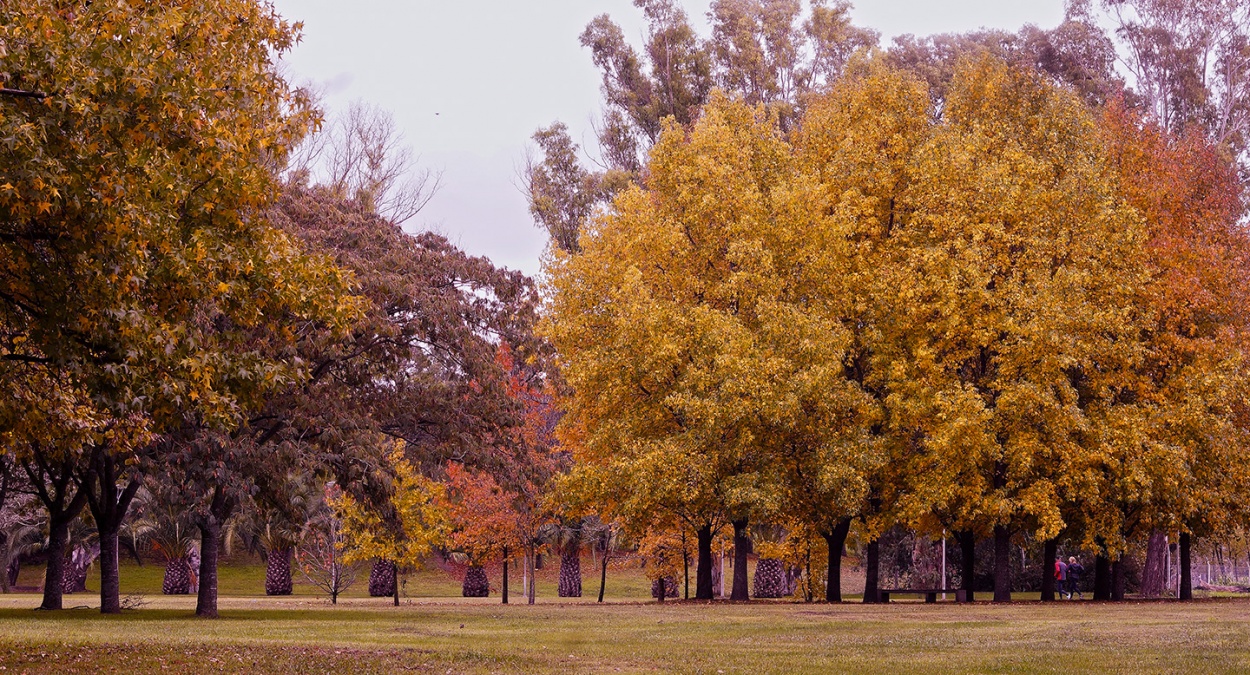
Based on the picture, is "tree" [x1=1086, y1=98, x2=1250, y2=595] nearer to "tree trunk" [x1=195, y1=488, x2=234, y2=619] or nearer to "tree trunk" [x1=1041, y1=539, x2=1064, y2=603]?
"tree trunk" [x1=1041, y1=539, x2=1064, y2=603]

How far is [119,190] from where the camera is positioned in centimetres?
1282

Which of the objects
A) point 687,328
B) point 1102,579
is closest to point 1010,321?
point 687,328

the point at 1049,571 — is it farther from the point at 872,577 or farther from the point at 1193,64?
the point at 1193,64

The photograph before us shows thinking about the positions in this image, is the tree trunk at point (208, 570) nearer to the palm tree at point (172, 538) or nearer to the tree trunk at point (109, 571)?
the tree trunk at point (109, 571)

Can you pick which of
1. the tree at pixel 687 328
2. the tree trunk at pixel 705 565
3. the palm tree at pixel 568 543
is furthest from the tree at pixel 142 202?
the palm tree at pixel 568 543

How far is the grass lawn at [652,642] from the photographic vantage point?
48.6 ft

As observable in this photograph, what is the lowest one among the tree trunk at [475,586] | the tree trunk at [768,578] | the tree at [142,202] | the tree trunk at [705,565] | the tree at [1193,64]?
the tree trunk at [475,586]

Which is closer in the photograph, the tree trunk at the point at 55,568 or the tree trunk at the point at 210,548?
the tree trunk at the point at 210,548

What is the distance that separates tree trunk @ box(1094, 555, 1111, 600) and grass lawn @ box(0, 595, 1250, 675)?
13.1 metres

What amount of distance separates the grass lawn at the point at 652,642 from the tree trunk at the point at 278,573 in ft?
97.9

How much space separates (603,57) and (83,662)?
162 feet

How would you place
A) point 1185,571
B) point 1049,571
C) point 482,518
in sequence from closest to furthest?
point 1049,571
point 1185,571
point 482,518

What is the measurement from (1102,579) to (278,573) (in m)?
37.9

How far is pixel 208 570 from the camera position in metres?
30.5
